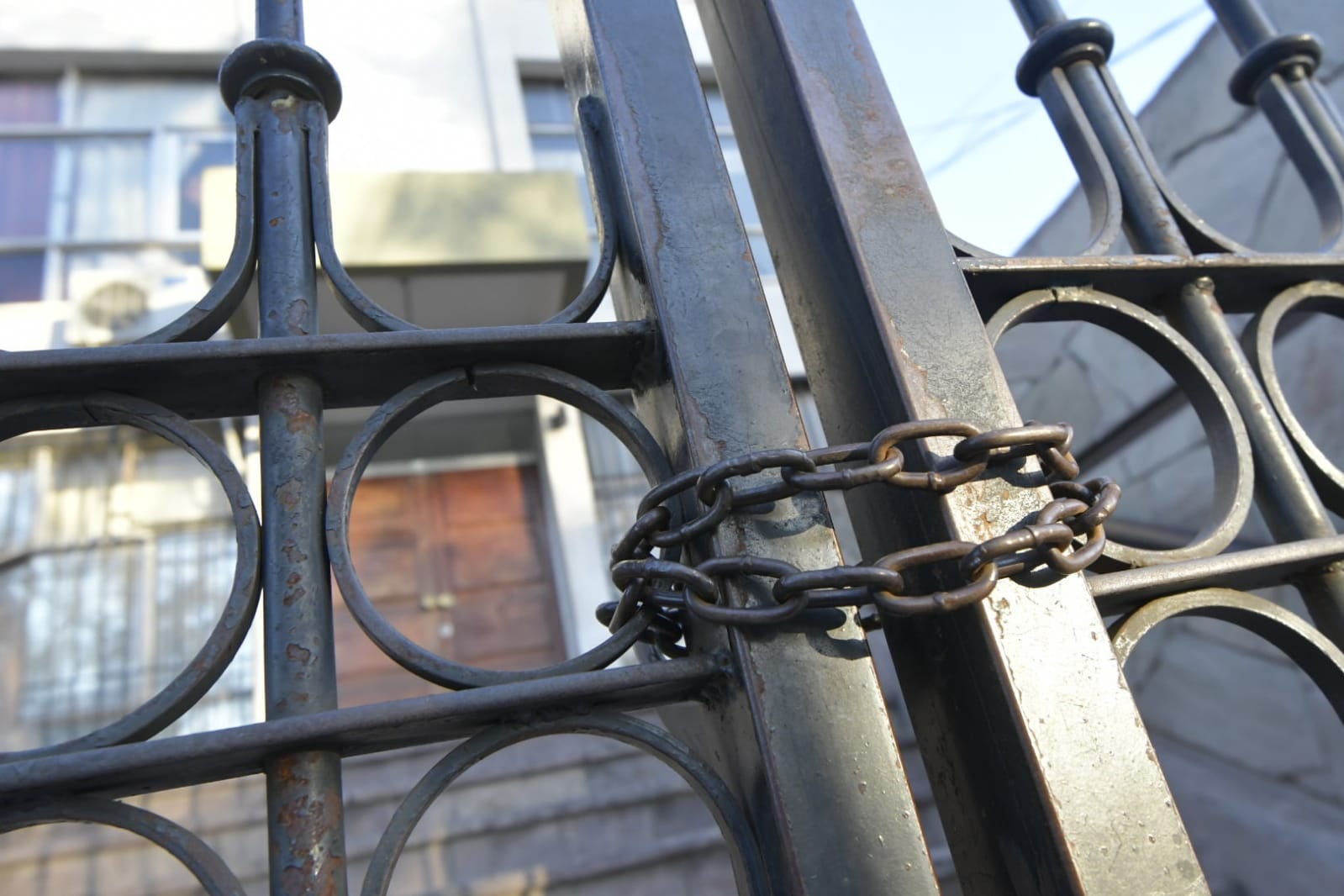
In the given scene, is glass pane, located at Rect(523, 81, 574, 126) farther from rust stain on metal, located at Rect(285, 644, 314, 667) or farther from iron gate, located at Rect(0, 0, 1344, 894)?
rust stain on metal, located at Rect(285, 644, 314, 667)

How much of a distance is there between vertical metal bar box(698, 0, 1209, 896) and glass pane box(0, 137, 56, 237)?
16.4ft

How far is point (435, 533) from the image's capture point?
4383mm

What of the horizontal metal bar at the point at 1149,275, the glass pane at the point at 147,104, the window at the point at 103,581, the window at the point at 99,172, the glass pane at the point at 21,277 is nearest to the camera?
the horizontal metal bar at the point at 1149,275

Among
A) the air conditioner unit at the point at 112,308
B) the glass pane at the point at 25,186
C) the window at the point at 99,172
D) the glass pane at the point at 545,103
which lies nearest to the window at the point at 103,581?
the air conditioner unit at the point at 112,308

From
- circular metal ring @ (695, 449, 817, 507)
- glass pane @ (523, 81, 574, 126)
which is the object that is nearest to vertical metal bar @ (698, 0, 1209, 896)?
circular metal ring @ (695, 449, 817, 507)

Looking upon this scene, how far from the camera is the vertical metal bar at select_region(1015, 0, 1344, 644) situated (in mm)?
646

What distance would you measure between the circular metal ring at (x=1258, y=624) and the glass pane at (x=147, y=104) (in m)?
5.44

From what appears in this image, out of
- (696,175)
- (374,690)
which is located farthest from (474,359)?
(374,690)

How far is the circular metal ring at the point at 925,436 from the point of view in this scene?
45 cm

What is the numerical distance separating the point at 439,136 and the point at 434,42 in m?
0.72

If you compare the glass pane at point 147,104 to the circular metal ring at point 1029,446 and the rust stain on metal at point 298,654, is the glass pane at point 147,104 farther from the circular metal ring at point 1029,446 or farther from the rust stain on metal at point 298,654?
the circular metal ring at point 1029,446

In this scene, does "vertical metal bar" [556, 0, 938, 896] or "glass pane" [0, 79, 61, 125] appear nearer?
"vertical metal bar" [556, 0, 938, 896]

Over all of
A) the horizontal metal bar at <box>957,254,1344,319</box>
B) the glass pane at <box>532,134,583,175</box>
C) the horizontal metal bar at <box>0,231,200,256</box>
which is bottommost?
the horizontal metal bar at <box>957,254,1344,319</box>

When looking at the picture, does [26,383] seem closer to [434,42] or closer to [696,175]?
[696,175]
